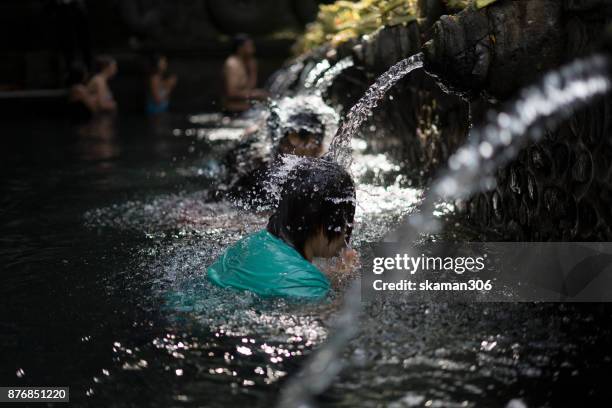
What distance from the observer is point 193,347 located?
3236mm

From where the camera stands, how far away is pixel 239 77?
13.0 meters

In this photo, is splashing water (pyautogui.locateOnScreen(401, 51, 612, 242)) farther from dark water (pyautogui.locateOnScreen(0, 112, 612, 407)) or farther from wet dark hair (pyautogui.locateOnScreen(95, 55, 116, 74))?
wet dark hair (pyautogui.locateOnScreen(95, 55, 116, 74))

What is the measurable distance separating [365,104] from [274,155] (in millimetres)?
751

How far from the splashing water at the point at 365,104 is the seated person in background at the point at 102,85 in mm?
9133

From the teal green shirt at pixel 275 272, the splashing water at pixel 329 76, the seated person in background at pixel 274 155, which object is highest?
the splashing water at pixel 329 76

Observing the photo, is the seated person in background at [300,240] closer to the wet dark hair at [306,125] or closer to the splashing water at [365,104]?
the splashing water at [365,104]

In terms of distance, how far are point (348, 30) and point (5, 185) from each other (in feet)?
11.8

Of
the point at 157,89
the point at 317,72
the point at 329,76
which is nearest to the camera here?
the point at 329,76

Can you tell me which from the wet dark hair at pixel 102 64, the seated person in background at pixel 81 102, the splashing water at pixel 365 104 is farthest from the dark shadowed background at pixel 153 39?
the splashing water at pixel 365 104

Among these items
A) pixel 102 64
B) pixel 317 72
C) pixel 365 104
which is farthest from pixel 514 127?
pixel 102 64

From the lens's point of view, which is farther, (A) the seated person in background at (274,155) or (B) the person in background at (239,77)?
(B) the person in background at (239,77)

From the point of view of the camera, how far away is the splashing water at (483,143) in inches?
118

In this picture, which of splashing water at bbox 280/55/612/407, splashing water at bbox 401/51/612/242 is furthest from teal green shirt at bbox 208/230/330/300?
splashing water at bbox 401/51/612/242

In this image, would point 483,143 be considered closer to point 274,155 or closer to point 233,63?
point 274,155
